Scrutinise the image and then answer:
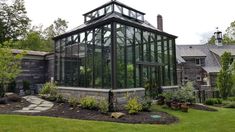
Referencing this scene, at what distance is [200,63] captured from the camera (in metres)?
23.7

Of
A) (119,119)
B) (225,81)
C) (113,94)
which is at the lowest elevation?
(119,119)

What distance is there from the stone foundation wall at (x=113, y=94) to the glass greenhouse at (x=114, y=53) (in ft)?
0.85

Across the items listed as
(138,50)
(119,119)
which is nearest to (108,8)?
(138,50)

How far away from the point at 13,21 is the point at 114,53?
21820mm

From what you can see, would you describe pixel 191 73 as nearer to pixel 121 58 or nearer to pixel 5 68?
pixel 121 58

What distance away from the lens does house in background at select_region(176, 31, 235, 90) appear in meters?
21.5

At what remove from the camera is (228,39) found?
34062 millimetres

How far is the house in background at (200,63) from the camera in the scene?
847 inches

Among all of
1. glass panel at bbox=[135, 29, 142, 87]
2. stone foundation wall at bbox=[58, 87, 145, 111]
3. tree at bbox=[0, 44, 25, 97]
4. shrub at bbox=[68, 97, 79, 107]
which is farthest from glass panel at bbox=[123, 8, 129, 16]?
tree at bbox=[0, 44, 25, 97]

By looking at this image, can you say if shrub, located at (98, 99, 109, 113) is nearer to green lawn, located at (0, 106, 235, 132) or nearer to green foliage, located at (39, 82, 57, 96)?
green lawn, located at (0, 106, 235, 132)

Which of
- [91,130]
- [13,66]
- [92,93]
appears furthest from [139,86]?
[13,66]

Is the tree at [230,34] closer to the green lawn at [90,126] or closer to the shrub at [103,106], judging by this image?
the green lawn at [90,126]

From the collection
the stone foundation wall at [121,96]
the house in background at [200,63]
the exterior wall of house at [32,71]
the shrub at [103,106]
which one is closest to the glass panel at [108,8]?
the stone foundation wall at [121,96]

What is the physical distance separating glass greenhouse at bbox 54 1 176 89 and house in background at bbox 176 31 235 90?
29.8 ft
